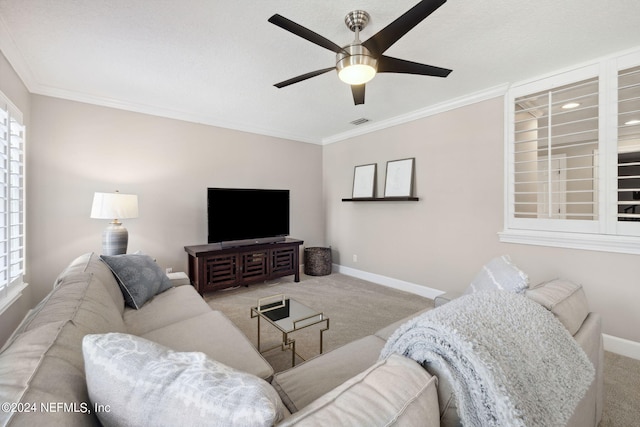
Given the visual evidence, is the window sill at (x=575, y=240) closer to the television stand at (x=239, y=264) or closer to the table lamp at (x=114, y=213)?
the television stand at (x=239, y=264)

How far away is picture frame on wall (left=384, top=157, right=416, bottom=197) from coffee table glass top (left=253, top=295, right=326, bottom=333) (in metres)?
2.24

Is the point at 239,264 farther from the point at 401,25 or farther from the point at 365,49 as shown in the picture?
the point at 401,25

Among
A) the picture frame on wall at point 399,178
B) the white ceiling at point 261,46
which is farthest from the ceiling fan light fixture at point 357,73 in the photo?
the picture frame on wall at point 399,178

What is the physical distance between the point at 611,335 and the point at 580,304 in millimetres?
1725

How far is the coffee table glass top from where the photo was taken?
79.2 inches

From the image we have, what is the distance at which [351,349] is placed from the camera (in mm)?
1475

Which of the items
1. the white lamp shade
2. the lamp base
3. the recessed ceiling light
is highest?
the recessed ceiling light

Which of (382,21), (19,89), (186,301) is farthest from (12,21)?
(382,21)

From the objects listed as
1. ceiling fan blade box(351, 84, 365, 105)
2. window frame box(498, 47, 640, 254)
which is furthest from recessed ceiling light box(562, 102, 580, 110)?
ceiling fan blade box(351, 84, 365, 105)

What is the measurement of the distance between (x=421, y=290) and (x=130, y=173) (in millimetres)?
4046

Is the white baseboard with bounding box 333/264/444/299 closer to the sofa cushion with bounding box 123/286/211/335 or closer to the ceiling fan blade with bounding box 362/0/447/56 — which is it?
the sofa cushion with bounding box 123/286/211/335

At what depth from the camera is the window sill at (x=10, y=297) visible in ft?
6.58

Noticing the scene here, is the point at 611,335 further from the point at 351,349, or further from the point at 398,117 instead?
the point at 398,117

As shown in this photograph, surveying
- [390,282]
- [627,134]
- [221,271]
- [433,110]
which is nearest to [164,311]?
[221,271]
